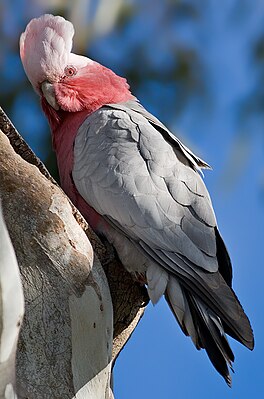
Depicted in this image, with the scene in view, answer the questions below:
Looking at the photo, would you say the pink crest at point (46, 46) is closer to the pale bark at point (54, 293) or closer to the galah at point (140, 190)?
the galah at point (140, 190)

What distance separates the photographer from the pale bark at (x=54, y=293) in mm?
1878

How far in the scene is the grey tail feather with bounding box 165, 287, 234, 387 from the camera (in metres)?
2.20

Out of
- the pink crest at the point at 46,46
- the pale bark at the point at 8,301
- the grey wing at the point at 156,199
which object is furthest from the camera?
the pink crest at the point at 46,46

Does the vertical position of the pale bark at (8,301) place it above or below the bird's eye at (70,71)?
above

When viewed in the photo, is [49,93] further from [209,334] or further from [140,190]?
[209,334]

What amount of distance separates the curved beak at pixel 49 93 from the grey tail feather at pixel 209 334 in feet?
2.65

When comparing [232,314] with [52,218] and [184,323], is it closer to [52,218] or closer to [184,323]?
[184,323]

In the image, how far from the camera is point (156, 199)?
7.87 feet

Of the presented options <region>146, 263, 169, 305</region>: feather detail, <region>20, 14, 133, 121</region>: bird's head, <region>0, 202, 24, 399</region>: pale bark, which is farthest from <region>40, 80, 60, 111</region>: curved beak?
<region>0, 202, 24, 399</region>: pale bark

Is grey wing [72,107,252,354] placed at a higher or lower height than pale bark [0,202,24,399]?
lower

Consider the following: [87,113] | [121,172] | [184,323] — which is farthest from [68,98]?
[184,323]

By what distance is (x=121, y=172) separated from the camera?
242cm

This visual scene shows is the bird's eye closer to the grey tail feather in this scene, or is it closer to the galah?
the galah

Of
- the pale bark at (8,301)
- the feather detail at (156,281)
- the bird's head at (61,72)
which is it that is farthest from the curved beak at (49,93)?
the pale bark at (8,301)
